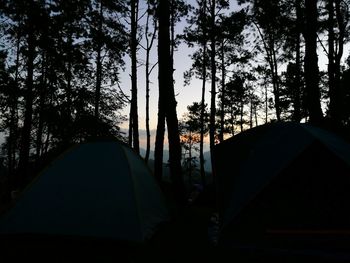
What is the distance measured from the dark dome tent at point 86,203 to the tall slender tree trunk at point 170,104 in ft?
13.0

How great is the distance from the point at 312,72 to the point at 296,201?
549cm

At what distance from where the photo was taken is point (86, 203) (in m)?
5.47

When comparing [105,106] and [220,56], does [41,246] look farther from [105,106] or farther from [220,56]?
[220,56]

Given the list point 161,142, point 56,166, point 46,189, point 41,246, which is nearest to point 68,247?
point 41,246

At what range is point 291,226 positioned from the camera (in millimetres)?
4988

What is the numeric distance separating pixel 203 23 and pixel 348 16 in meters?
8.53

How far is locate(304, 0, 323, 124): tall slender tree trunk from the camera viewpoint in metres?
9.20

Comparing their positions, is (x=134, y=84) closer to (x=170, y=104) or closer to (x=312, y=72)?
(x=170, y=104)

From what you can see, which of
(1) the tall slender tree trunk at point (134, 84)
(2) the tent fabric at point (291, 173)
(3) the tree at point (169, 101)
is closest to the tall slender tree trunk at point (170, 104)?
(3) the tree at point (169, 101)

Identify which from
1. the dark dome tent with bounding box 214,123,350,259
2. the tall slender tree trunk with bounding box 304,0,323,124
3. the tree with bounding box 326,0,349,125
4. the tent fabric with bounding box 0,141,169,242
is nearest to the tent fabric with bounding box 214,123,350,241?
the dark dome tent with bounding box 214,123,350,259

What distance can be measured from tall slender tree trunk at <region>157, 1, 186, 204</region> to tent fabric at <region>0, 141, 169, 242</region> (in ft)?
12.9

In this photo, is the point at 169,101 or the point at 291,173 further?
the point at 169,101

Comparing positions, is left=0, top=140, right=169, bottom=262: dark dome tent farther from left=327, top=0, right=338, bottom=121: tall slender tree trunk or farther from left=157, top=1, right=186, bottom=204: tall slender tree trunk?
left=327, top=0, right=338, bottom=121: tall slender tree trunk

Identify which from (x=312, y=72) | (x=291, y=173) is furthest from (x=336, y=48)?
(x=291, y=173)
